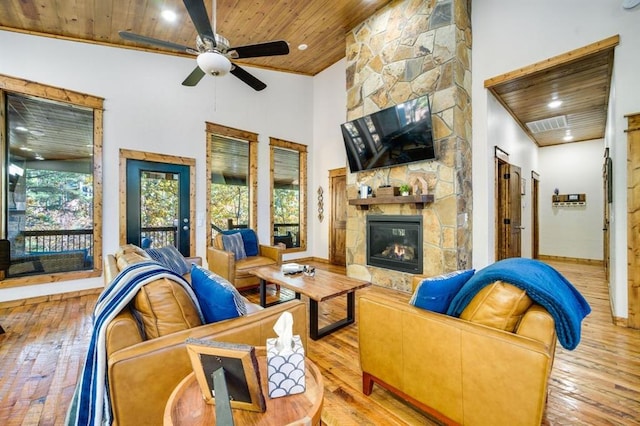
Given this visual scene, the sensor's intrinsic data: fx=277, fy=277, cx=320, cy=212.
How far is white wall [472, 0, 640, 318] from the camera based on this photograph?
9.14ft

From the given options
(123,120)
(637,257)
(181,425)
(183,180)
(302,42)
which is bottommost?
(181,425)

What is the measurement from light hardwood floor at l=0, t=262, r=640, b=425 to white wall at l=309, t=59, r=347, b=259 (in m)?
3.38

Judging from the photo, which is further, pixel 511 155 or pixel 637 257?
pixel 511 155

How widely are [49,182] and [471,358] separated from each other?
194 inches

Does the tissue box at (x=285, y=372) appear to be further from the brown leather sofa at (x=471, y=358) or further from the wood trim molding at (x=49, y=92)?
the wood trim molding at (x=49, y=92)

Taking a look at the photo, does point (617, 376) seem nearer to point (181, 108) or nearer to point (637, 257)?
point (637, 257)

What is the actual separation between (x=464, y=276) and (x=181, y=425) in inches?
57.1

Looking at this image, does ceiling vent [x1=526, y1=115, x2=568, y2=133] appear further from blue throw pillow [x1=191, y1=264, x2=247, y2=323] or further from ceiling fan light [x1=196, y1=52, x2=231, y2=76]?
blue throw pillow [x1=191, y1=264, x2=247, y2=323]

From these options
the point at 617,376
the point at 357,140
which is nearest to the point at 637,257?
the point at 617,376

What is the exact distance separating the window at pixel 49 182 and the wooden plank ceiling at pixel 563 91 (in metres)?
5.63

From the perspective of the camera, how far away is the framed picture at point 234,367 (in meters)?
0.80

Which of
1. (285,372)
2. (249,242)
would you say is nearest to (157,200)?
(249,242)

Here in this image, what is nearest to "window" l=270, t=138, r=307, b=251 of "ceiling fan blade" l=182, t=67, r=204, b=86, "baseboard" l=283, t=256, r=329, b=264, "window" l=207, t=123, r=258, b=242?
"baseboard" l=283, t=256, r=329, b=264

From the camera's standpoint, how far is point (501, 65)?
367cm
